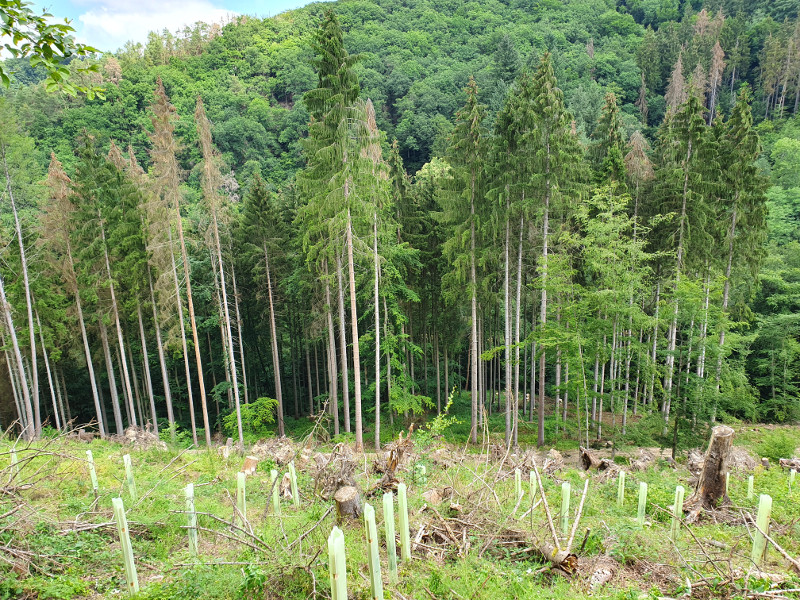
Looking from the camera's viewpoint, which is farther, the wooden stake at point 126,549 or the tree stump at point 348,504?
the tree stump at point 348,504

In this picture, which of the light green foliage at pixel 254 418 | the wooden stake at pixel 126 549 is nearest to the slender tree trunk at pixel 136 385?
the light green foliage at pixel 254 418

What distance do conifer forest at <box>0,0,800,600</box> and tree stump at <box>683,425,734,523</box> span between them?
40 mm

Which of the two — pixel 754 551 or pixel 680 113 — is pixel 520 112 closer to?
pixel 680 113

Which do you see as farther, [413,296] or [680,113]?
[413,296]

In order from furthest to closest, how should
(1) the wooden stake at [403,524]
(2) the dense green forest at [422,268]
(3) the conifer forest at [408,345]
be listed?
(2) the dense green forest at [422,268], (3) the conifer forest at [408,345], (1) the wooden stake at [403,524]

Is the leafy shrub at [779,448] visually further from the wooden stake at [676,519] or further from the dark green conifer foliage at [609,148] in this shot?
the wooden stake at [676,519]

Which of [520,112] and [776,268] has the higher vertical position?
[520,112]

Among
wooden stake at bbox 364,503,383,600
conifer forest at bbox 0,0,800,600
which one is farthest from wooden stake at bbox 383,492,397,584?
→ wooden stake at bbox 364,503,383,600

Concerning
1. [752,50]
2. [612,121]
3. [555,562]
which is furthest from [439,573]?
[752,50]

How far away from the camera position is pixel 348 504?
18.4ft

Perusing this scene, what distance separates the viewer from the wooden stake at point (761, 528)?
462 cm

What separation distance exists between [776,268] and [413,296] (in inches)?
828

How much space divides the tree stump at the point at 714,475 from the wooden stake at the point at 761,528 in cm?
230

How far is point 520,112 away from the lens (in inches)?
596
